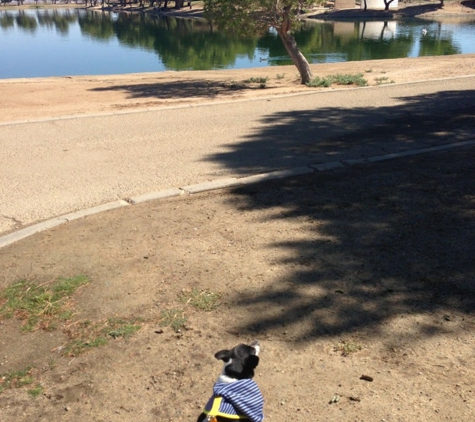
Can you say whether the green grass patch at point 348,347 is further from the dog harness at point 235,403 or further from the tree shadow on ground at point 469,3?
the tree shadow on ground at point 469,3

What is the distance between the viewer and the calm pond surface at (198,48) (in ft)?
102

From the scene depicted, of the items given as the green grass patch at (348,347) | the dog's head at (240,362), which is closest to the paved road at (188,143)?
the green grass patch at (348,347)

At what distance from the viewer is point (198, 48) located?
38.5 metres

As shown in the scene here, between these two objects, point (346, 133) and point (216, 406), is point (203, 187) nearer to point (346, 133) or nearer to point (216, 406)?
point (346, 133)

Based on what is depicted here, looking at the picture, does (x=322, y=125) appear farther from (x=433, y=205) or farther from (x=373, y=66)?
(x=373, y=66)

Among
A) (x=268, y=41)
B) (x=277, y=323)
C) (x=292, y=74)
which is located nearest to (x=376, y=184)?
(x=277, y=323)

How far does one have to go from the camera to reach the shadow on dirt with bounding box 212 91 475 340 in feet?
13.2

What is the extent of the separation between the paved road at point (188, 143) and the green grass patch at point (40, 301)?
1.59 m

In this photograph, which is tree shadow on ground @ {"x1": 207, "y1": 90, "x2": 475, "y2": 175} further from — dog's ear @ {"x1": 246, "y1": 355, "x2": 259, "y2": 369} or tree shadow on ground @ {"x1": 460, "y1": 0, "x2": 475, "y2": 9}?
tree shadow on ground @ {"x1": 460, "y1": 0, "x2": 475, "y2": 9}

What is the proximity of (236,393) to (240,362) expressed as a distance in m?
0.14

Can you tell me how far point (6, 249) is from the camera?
17.6 ft

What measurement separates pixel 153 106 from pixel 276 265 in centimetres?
823

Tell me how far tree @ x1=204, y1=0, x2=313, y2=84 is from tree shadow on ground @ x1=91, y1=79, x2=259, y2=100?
1.51 m

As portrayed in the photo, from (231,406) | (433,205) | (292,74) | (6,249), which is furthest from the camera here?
(292,74)
